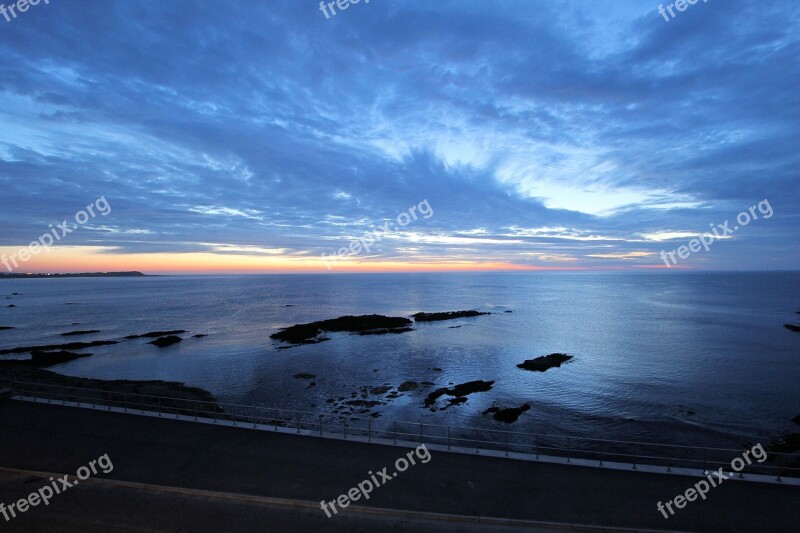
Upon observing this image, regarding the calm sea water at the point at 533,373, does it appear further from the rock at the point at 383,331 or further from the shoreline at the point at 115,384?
→ the rock at the point at 383,331

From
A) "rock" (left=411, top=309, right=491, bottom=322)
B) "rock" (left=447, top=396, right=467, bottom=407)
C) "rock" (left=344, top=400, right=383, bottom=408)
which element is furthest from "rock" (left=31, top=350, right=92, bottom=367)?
"rock" (left=411, top=309, right=491, bottom=322)

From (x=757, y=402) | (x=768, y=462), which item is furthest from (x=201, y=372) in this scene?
(x=757, y=402)

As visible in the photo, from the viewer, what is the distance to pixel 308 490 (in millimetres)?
10719

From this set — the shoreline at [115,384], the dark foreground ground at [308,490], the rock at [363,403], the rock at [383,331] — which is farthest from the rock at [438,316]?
the dark foreground ground at [308,490]

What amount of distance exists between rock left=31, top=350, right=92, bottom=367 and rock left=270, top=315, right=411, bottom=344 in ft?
65.6

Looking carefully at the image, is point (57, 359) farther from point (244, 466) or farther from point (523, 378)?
point (523, 378)

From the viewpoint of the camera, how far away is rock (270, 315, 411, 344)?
50328 millimetres

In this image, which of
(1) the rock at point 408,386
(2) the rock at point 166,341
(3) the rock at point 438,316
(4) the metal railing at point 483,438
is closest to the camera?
(4) the metal railing at point 483,438

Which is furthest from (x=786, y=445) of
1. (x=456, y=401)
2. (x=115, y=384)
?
(x=115, y=384)

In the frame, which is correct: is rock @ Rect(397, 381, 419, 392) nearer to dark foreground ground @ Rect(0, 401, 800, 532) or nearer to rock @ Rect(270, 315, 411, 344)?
dark foreground ground @ Rect(0, 401, 800, 532)

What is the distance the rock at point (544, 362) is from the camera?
37.0 m

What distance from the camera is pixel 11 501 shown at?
400 inches

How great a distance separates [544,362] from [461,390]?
510 inches

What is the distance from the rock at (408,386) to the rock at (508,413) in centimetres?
655
